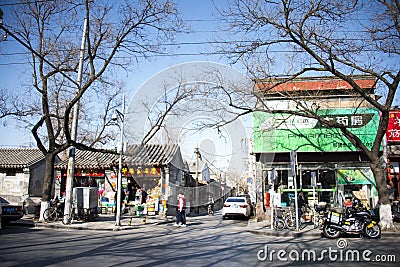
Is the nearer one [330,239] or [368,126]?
[330,239]

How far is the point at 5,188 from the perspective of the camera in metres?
24.3

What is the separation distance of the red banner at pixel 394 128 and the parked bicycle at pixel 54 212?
736 inches

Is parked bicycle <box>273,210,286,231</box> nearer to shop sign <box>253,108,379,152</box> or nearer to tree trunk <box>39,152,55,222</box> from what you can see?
shop sign <box>253,108,379,152</box>

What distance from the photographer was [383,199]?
14289mm

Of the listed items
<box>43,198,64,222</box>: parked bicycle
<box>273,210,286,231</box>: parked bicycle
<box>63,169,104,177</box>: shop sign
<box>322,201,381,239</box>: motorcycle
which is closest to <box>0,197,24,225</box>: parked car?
<box>43,198,64,222</box>: parked bicycle

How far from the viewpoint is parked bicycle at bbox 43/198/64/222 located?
1638 cm

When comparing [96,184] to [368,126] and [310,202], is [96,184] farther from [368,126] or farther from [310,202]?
[368,126]

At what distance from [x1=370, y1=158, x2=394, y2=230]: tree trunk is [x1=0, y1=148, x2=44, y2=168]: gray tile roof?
22.7m

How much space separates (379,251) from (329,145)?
10.4 m

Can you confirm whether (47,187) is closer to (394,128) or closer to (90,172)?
(90,172)

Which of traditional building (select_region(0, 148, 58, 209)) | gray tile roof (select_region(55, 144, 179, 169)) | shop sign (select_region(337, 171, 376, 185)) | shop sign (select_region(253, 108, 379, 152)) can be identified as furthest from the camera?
traditional building (select_region(0, 148, 58, 209))

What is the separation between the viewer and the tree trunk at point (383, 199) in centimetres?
1391

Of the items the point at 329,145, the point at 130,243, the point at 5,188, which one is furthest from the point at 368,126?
the point at 5,188

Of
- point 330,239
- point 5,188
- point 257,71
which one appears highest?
point 257,71
